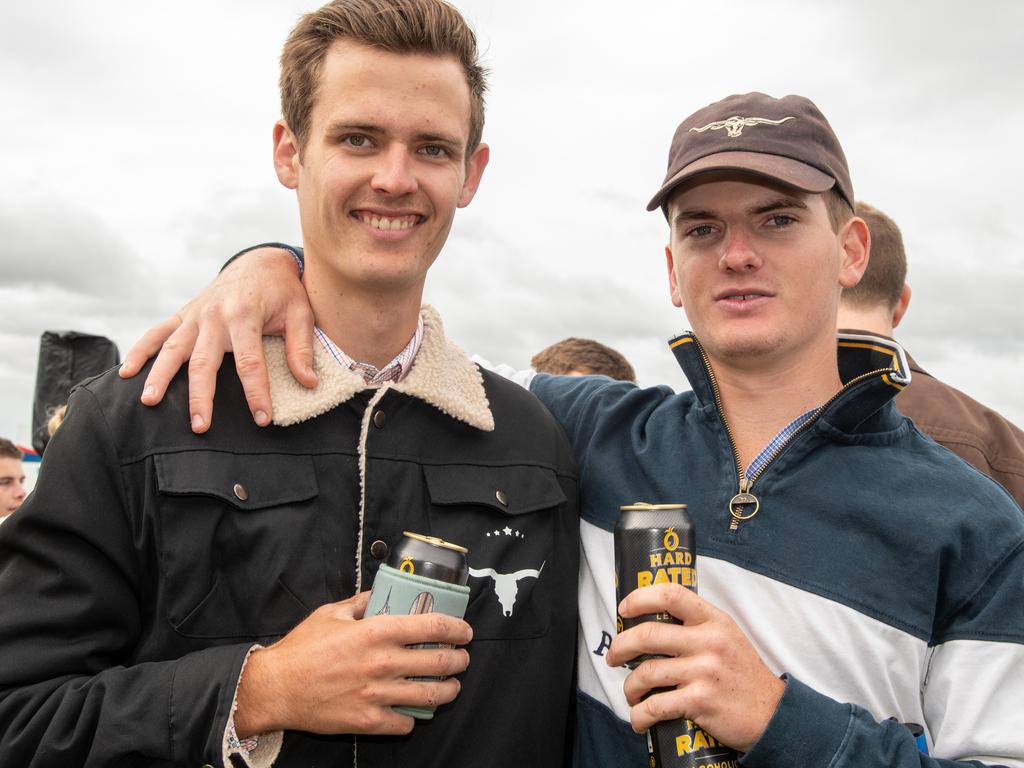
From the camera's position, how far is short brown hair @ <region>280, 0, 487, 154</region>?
229cm

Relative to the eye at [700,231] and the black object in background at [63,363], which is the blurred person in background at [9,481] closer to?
the black object in background at [63,363]

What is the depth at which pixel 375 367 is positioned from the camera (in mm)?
2443

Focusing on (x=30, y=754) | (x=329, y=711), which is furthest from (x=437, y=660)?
(x=30, y=754)

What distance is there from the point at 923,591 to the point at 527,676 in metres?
0.93

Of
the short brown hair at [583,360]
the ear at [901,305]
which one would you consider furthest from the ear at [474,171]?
the short brown hair at [583,360]

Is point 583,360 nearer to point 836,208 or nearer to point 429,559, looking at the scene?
point 836,208

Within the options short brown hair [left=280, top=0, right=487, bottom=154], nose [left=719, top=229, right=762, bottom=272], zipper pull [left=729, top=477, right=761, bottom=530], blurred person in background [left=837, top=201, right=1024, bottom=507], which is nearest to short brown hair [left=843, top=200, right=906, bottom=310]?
blurred person in background [left=837, top=201, right=1024, bottom=507]

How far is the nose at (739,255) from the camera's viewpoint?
241cm

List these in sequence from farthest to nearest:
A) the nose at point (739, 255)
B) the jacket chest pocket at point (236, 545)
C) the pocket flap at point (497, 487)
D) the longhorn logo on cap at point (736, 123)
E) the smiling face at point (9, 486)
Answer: the smiling face at point (9, 486), the longhorn logo on cap at point (736, 123), the nose at point (739, 255), the pocket flap at point (497, 487), the jacket chest pocket at point (236, 545)

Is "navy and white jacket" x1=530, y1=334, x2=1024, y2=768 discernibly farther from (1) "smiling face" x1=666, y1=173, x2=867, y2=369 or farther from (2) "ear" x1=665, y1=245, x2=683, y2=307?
(2) "ear" x1=665, y1=245, x2=683, y2=307

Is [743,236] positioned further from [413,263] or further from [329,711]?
[329,711]

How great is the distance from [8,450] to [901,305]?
7.23m

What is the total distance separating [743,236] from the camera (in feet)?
8.10

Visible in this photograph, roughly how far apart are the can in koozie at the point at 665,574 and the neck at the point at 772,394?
0.63 metres
